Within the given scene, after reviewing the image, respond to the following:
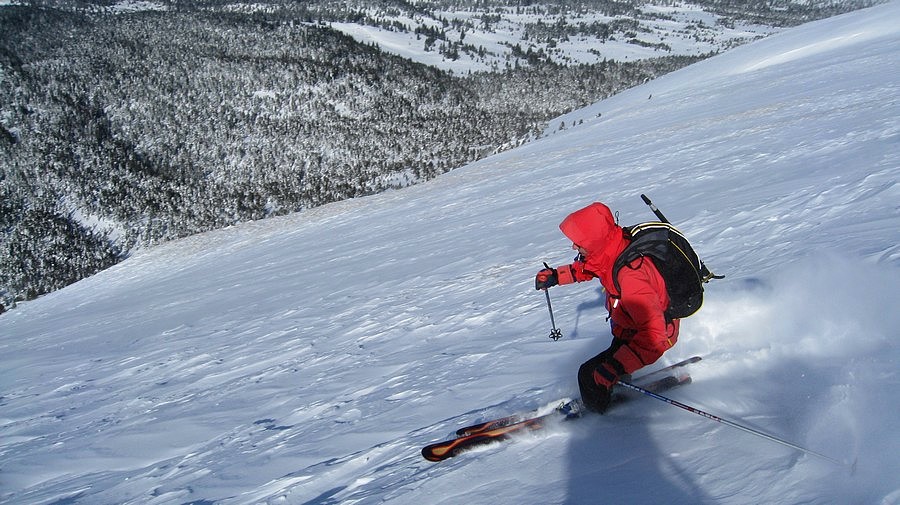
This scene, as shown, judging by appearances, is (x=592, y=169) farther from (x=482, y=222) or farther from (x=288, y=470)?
(x=288, y=470)

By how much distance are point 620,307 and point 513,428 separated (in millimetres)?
1105

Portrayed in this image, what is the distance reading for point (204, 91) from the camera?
8650cm

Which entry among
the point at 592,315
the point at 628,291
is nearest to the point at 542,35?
the point at 592,315

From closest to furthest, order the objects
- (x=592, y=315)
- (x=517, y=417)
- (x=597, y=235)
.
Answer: (x=597, y=235) → (x=517, y=417) → (x=592, y=315)

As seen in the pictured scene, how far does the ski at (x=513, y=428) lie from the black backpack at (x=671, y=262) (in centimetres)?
51

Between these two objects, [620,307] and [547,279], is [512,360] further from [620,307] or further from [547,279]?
[620,307]

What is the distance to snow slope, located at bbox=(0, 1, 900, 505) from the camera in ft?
10.3

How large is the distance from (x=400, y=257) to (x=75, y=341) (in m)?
7.75

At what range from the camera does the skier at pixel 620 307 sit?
346 centimetres

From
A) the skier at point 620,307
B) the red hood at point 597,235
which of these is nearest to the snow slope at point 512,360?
the skier at point 620,307

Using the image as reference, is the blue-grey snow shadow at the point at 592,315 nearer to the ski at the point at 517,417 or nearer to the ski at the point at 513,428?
the ski at the point at 517,417

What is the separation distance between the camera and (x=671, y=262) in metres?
3.55

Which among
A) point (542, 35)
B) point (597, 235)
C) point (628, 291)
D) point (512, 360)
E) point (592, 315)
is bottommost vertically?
point (512, 360)

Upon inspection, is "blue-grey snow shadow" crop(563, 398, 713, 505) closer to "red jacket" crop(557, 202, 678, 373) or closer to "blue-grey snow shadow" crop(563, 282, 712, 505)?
"blue-grey snow shadow" crop(563, 282, 712, 505)
